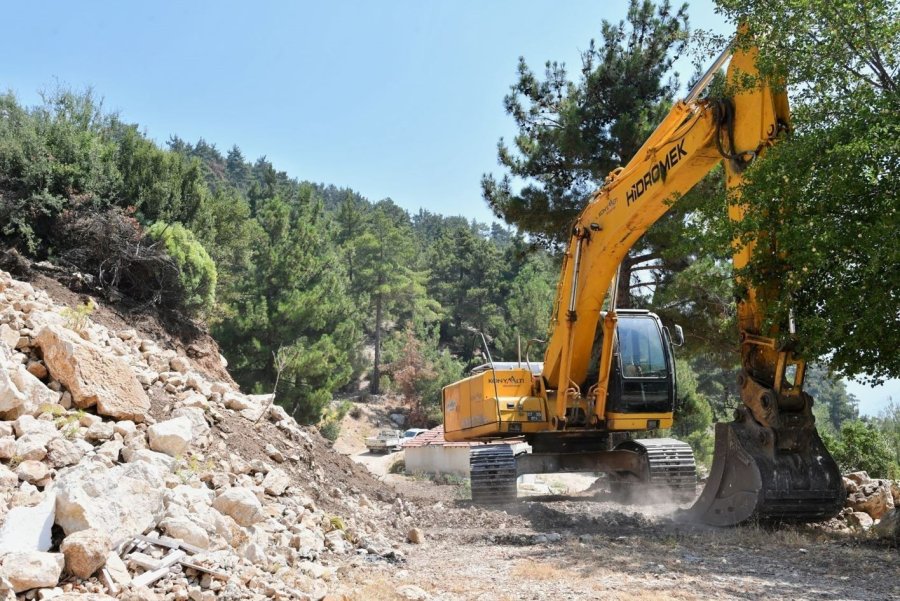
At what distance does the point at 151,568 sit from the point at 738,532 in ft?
18.5

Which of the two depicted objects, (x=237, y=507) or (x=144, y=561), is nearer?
(x=144, y=561)

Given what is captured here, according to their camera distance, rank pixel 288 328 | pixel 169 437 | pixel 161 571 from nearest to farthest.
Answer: pixel 161 571 < pixel 169 437 < pixel 288 328

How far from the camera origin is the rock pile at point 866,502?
8.84 m

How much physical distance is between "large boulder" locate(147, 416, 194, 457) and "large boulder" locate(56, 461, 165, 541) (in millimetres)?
1045

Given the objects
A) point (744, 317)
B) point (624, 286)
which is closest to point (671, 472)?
point (744, 317)

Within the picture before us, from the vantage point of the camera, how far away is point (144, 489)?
521 cm

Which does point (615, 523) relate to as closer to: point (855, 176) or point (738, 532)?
point (738, 532)

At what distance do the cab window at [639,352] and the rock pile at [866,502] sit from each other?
2.72 meters

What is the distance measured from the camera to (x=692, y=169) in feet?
29.4

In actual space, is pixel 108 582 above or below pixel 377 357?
below

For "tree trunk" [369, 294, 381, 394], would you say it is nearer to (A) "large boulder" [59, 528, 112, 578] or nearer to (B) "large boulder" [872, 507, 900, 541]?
(B) "large boulder" [872, 507, 900, 541]

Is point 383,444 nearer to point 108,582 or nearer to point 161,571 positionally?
point 161,571

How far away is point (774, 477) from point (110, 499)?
618 cm

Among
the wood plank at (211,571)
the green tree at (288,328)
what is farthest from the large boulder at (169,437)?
the green tree at (288,328)
